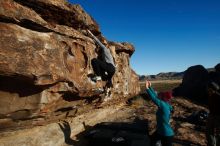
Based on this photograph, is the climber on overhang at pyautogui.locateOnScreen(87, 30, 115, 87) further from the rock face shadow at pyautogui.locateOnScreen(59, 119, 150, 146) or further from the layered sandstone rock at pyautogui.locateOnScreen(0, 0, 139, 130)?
the rock face shadow at pyautogui.locateOnScreen(59, 119, 150, 146)

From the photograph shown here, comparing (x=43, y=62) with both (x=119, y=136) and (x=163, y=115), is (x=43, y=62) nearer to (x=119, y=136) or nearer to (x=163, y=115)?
(x=163, y=115)

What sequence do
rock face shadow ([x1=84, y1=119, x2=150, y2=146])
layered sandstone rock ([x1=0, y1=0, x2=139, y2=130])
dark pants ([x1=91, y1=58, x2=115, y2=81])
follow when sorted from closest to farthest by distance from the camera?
layered sandstone rock ([x1=0, y1=0, x2=139, y2=130])
rock face shadow ([x1=84, y1=119, x2=150, y2=146])
dark pants ([x1=91, y1=58, x2=115, y2=81])

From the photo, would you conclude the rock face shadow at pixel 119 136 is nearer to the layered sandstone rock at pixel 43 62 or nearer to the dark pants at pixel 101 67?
the layered sandstone rock at pixel 43 62

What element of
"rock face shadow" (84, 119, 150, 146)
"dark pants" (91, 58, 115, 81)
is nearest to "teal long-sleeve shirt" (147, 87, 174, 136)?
"rock face shadow" (84, 119, 150, 146)

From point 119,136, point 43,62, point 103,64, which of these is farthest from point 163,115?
point 103,64

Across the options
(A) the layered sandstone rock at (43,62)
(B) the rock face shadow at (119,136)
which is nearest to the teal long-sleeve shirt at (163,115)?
(B) the rock face shadow at (119,136)

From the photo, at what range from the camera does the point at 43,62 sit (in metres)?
7.61

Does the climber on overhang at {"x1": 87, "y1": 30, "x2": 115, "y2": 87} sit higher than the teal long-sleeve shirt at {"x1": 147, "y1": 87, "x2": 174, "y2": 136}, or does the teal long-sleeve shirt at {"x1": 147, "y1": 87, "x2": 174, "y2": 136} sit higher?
the climber on overhang at {"x1": 87, "y1": 30, "x2": 115, "y2": 87}

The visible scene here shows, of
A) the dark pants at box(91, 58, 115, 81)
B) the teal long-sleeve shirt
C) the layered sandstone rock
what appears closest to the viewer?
the layered sandstone rock

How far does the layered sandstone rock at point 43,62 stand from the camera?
6801mm

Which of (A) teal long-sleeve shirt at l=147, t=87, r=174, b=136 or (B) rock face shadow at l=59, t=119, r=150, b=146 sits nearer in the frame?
(A) teal long-sleeve shirt at l=147, t=87, r=174, b=136

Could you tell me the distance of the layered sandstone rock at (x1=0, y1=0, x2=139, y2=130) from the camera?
6.80 metres

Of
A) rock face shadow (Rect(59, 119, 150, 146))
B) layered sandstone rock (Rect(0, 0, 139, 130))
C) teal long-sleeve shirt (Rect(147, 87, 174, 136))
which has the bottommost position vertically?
rock face shadow (Rect(59, 119, 150, 146))


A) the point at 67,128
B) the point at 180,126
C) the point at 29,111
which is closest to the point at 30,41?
the point at 29,111
